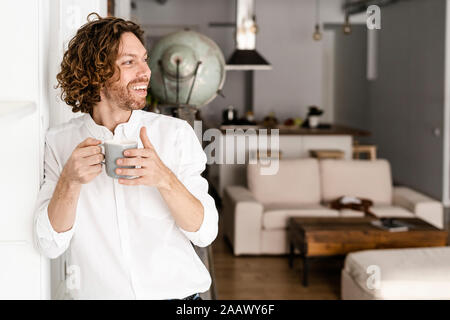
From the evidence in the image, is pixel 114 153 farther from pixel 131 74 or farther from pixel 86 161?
pixel 131 74

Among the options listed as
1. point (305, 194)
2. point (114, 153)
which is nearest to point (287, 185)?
point (305, 194)

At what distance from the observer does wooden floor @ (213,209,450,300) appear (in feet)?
12.2

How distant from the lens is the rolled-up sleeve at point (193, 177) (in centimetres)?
121

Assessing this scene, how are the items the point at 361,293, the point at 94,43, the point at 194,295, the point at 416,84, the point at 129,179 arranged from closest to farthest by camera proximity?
the point at 129,179 < the point at 94,43 < the point at 194,295 < the point at 361,293 < the point at 416,84

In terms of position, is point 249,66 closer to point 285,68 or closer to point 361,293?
point 285,68

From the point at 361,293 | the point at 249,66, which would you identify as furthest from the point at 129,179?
the point at 249,66

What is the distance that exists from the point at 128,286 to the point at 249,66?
5.10 meters

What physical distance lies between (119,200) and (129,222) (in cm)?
5

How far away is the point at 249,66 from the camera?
6176 mm

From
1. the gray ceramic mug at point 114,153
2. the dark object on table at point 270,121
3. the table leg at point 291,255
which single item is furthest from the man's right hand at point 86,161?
the dark object on table at point 270,121

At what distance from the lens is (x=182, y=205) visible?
1139 millimetres

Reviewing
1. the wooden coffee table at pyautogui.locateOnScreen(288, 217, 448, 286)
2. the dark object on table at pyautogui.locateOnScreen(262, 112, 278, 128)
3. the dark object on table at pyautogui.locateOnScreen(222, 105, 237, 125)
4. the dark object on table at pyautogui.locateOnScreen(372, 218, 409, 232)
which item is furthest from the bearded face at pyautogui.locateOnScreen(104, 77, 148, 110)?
the dark object on table at pyautogui.locateOnScreen(262, 112, 278, 128)

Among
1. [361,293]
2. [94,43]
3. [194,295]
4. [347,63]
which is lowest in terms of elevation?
[361,293]

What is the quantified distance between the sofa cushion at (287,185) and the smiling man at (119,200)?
360cm
